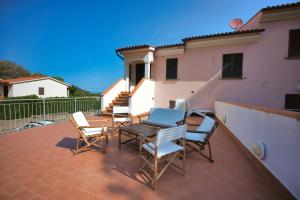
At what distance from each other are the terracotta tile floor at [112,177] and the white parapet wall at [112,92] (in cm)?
559

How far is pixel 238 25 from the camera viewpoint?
1033 cm

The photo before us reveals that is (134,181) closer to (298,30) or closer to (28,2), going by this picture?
(298,30)

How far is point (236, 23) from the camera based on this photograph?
10359 mm

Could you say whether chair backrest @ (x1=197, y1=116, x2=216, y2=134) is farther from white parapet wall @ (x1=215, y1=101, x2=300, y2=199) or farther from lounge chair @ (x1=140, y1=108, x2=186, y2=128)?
lounge chair @ (x1=140, y1=108, x2=186, y2=128)

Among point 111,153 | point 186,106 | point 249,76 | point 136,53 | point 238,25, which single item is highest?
point 238,25

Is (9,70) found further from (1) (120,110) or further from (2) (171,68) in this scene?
(1) (120,110)

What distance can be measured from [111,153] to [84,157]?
585 mm

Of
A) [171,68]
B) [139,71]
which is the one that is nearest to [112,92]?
[139,71]

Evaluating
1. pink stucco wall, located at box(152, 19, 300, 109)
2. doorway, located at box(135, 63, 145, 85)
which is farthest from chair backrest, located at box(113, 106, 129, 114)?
doorway, located at box(135, 63, 145, 85)

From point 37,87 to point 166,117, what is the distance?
23987 mm

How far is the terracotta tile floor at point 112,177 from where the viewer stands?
215cm

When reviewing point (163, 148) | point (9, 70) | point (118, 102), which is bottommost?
point (163, 148)

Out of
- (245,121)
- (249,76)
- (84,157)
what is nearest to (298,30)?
(249,76)

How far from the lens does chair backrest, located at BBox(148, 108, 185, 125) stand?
5.04 meters
